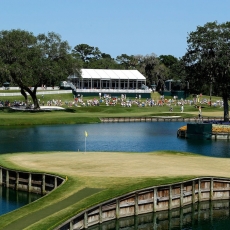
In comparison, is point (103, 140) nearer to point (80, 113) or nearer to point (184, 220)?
point (80, 113)

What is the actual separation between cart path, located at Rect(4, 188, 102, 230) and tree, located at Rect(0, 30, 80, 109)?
83.5 metres

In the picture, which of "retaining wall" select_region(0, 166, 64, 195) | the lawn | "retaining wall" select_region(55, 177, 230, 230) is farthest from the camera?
the lawn

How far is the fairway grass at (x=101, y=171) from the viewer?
1398 inches

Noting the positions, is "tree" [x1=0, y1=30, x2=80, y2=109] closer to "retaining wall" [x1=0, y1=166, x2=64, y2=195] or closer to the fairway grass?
the fairway grass

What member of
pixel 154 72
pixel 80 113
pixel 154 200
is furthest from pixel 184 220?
pixel 154 72

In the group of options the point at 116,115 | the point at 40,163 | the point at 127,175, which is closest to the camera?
the point at 127,175

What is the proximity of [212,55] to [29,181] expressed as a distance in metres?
60.7

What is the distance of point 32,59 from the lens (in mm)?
124938

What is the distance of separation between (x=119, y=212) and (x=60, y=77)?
293 feet

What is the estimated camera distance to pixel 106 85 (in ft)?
557

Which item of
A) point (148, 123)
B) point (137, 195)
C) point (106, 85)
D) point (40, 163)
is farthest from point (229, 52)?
point (106, 85)

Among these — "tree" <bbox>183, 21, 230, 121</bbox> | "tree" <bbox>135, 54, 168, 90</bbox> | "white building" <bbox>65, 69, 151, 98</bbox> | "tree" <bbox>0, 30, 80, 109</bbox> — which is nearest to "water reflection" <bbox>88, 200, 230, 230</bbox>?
"tree" <bbox>183, 21, 230, 121</bbox>

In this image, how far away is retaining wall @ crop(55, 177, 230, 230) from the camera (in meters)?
35.6

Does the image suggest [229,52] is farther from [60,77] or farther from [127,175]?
[127,175]
